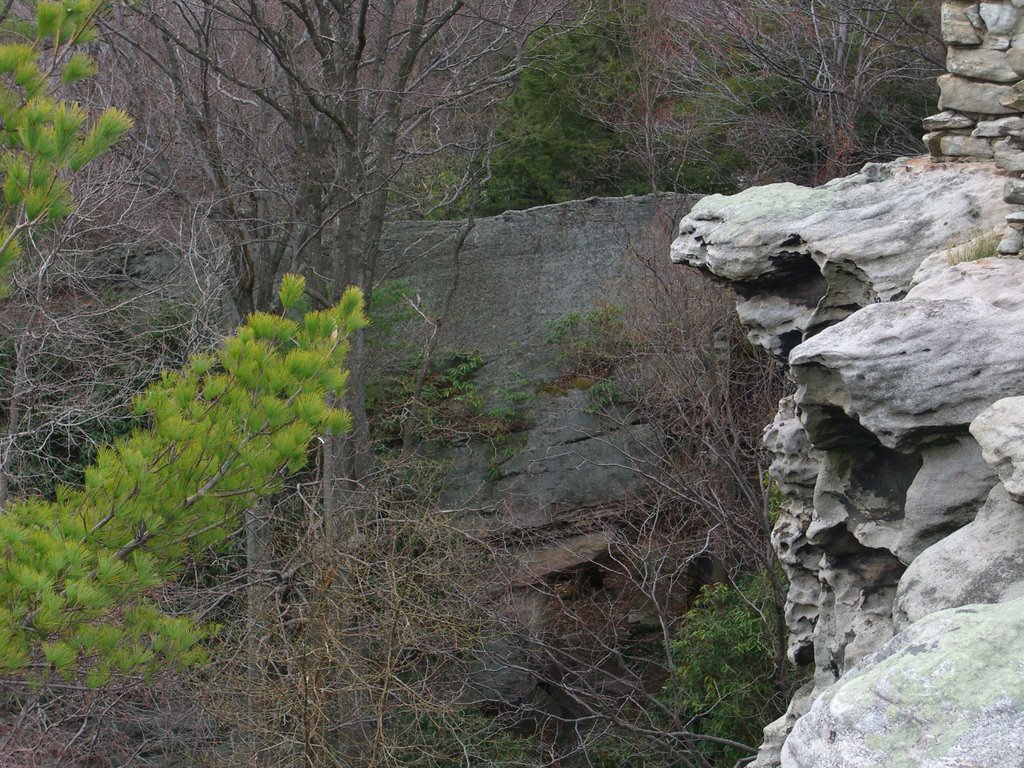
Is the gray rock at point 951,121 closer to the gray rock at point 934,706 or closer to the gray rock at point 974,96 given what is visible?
the gray rock at point 974,96

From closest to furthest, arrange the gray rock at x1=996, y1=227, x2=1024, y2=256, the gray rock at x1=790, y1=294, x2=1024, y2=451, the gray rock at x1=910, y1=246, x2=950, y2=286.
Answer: the gray rock at x1=790, y1=294, x2=1024, y2=451 < the gray rock at x1=996, y1=227, x2=1024, y2=256 < the gray rock at x1=910, y1=246, x2=950, y2=286

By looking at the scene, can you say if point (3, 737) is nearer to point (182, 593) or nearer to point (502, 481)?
point (182, 593)

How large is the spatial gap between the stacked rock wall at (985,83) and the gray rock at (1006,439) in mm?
2115

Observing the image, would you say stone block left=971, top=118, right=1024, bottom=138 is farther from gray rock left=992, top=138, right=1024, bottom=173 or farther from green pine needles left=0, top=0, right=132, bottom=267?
green pine needles left=0, top=0, right=132, bottom=267

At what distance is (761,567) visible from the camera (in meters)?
9.92

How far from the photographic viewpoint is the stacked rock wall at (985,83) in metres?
→ 5.14

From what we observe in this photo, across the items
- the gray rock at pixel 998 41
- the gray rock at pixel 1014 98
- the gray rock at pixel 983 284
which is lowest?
the gray rock at pixel 983 284

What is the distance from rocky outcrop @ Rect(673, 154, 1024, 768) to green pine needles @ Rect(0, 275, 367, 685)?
2189 millimetres

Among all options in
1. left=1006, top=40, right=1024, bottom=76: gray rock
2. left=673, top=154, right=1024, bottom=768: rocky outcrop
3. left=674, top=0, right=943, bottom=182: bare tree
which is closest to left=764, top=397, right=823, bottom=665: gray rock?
left=673, top=154, right=1024, bottom=768: rocky outcrop

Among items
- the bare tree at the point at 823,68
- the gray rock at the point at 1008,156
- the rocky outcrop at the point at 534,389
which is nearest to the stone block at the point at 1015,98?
the gray rock at the point at 1008,156

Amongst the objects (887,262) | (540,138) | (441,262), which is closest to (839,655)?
(887,262)

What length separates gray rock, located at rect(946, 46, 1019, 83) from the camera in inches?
205

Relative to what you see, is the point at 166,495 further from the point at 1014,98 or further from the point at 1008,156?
the point at 1014,98

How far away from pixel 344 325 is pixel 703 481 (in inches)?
207
